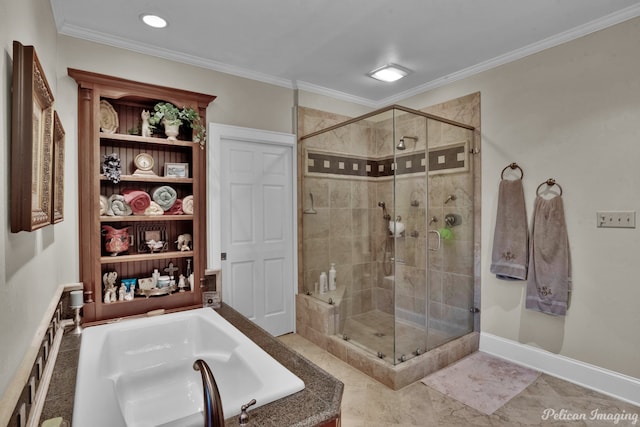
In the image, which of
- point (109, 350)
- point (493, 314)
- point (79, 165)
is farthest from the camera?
point (493, 314)

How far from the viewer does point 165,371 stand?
2.00m

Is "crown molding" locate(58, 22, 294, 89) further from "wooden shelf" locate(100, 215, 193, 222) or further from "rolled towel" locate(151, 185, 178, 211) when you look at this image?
"wooden shelf" locate(100, 215, 193, 222)

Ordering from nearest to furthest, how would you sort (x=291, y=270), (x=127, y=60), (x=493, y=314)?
(x=127, y=60), (x=493, y=314), (x=291, y=270)

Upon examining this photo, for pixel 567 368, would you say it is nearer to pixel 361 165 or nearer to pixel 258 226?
pixel 361 165

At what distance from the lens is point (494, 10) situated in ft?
6.97

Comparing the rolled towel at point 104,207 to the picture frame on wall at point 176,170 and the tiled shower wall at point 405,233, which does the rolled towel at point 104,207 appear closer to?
the picture frame on wall at point 176,170

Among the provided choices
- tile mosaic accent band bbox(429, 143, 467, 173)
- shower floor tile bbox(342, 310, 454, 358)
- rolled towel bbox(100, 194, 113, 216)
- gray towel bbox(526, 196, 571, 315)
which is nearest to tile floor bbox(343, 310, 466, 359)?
shower floor tile bbox(342, 310, 454, 358)

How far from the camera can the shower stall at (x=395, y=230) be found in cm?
261

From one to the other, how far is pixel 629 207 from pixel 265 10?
8.69 feet

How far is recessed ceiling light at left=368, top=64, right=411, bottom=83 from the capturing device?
116 inches

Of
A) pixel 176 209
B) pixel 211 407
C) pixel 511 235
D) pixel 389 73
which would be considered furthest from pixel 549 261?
pixel 176 209

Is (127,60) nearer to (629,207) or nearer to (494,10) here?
(494,10)

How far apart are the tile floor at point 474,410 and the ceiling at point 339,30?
2461mm

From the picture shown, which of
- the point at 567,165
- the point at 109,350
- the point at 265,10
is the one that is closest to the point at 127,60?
the point at 265,10
